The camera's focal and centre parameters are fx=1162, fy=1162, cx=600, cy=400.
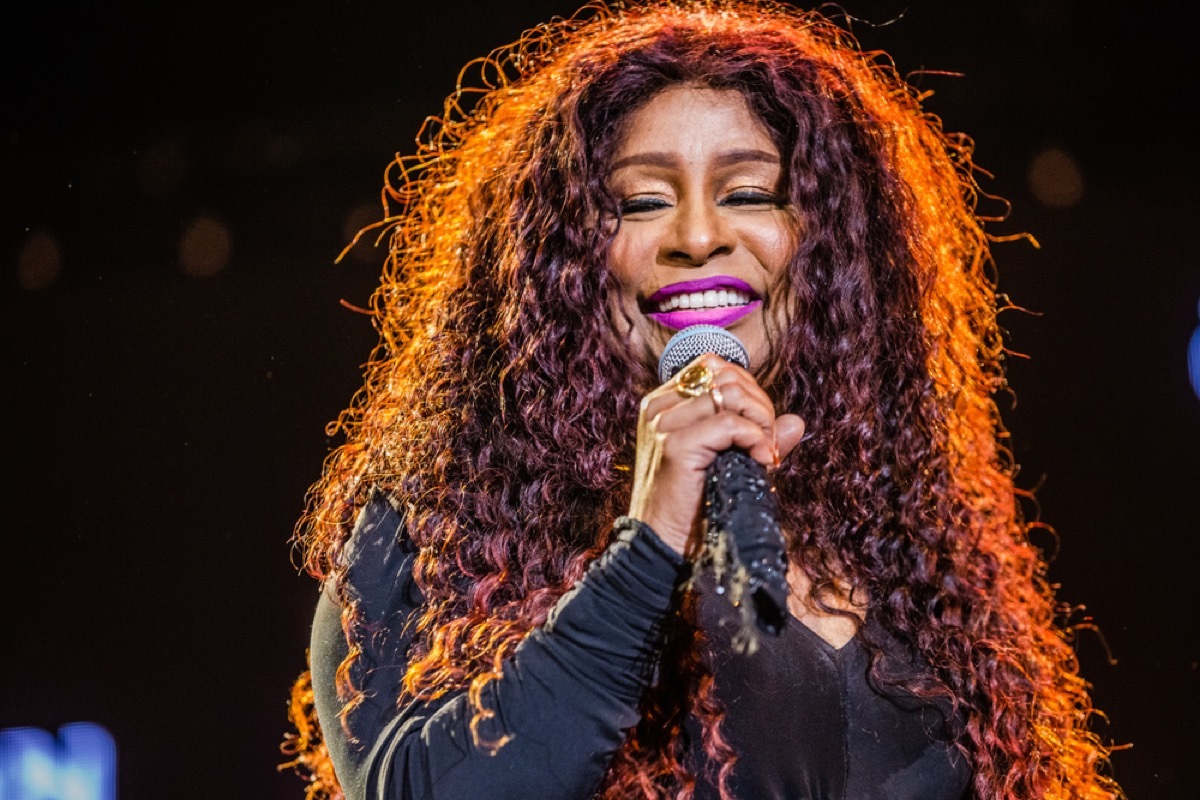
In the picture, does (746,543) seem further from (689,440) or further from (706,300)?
(706,300)

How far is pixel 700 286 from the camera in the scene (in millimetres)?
1532

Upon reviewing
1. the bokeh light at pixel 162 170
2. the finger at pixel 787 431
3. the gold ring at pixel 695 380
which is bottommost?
the finger at pixel 787 431

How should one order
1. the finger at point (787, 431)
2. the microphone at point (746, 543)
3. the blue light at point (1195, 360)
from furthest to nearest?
the blue light at point (1195, 360) → the finger at point (787, 431) → the microphone at point (746, 543)

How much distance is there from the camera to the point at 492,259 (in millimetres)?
1784

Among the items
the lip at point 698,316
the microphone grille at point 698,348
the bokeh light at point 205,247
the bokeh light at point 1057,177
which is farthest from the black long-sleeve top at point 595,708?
the bokeh light at point 205,247

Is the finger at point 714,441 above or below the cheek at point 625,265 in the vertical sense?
below

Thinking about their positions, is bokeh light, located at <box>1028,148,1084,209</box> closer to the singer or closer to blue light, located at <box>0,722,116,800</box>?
the singer

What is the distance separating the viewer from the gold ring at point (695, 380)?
111 cm

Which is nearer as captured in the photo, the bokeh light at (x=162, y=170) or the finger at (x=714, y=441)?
the finger at (x=714, y=441)

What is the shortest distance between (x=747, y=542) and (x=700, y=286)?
61 centimetres

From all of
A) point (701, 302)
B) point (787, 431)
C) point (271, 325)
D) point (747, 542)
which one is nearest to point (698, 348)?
point (787, 431)

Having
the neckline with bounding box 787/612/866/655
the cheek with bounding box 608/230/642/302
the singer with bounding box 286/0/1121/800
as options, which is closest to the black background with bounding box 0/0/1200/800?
the singer with bounding box 286/0/1121/800

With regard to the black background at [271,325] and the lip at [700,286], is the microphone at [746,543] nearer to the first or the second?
the lip at [700,286]

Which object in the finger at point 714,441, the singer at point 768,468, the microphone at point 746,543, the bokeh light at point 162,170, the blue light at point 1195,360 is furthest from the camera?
the bokeh light at point 162,170
